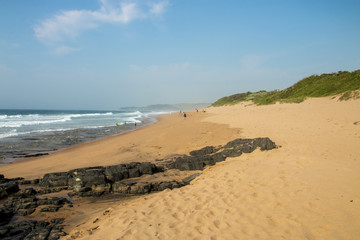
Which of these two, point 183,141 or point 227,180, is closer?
point 227,180

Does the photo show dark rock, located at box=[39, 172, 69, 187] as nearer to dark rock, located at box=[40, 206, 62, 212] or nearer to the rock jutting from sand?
the rock jutting from sand

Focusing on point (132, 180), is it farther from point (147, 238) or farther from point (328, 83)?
point (328, 83)

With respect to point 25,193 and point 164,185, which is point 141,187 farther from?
point 25,193

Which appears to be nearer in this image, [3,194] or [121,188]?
[3,194]

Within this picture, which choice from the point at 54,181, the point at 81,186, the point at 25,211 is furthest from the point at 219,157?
the point at 25,211

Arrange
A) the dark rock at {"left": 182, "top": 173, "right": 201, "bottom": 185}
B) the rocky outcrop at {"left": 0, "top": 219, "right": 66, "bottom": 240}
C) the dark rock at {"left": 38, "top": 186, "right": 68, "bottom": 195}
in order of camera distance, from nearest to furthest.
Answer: the rocky outcrop at {"left": 0, "top": 219, "right": 66, "bottom": 240} < the dark rock at {"left": 38, "top": 186, "right": 68, "bottom": 195} < the dark rock at {"left": 182, "top": 173, "right": 201, "bottom": 185}

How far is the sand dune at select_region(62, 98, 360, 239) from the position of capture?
3854 mm

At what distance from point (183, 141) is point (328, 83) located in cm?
2515

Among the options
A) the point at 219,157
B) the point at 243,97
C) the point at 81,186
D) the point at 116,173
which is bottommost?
the point at 81,186

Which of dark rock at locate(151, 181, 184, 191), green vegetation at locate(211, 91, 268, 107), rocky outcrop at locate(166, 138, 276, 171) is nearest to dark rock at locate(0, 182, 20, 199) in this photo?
dark rock at locate(151, 181, 184, 191)

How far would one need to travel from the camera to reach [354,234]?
343cm

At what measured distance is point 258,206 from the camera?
4672mm

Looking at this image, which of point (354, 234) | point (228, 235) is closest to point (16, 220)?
point (228, 235)

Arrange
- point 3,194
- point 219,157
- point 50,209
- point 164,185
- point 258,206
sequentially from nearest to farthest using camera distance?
point 258,206, point 50,209, point 3,194, point 164,185, point 219,157
